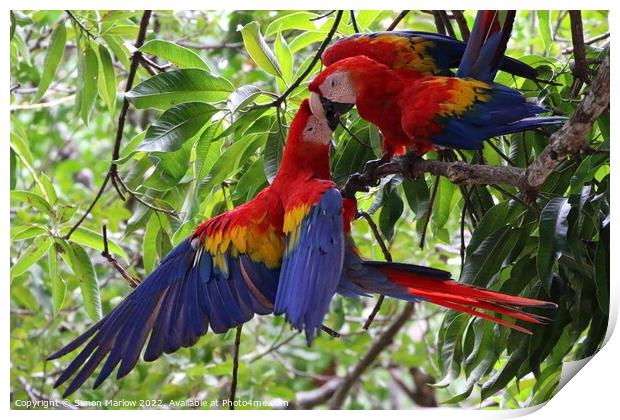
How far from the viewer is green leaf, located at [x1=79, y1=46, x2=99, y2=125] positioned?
3.97 feet

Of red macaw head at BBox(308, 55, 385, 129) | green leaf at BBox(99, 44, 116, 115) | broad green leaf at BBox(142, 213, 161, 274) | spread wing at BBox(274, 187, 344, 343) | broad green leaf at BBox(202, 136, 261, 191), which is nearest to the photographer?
spread wing at BBox(274, 187, 344, 343)

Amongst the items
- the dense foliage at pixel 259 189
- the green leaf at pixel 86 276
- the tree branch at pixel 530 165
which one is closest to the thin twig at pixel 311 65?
the dense foliage at pixel 259 189

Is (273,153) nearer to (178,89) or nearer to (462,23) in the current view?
(178,89)

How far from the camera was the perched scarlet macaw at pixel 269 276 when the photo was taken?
0.84 metres

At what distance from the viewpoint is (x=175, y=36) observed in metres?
1.80

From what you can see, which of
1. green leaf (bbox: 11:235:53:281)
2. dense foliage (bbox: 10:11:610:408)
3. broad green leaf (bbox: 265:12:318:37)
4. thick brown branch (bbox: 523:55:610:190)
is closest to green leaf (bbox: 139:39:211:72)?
dense foliage (bbox: 10:11:610:408)

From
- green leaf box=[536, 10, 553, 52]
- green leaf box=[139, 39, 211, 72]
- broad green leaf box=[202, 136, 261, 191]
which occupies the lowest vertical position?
broad green leaf box=[202, 136, 261, 191]

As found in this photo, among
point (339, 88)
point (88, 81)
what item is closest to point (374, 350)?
point (88, 81)

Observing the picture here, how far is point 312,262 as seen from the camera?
83cm

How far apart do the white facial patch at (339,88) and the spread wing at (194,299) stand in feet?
0.53

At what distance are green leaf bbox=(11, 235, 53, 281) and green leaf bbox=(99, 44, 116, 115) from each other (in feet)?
0.73

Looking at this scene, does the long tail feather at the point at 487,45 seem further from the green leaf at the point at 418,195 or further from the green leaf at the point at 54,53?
the green leaf at the point at 54,53

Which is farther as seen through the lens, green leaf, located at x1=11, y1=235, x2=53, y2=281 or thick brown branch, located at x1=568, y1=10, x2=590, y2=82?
green leaf, located at x1=11, y1=235, x2=53, y2=281

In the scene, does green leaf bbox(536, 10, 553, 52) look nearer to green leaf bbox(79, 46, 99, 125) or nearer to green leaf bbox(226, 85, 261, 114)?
green leaf bbox(226, 85, 261, 114)
